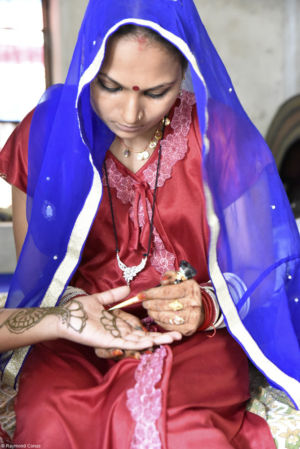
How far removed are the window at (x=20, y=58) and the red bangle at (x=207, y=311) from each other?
121 inches

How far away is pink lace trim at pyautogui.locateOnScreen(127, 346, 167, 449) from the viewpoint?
103cm

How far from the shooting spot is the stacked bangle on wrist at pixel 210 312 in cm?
131

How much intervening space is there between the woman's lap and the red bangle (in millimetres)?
35

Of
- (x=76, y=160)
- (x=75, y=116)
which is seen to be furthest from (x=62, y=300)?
(x=75, y=116)

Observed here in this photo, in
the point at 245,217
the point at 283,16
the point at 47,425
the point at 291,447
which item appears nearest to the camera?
the point at 47,425

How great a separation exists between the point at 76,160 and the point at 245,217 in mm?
419

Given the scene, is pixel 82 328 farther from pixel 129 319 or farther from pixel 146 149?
pixel 146 149

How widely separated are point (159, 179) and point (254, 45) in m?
2.82

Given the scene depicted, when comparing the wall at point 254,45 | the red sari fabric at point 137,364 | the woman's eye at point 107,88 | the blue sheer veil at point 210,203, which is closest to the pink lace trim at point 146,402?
the red sari fabric at point 137,364

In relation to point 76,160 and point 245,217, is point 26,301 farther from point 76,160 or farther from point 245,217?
point 245,217

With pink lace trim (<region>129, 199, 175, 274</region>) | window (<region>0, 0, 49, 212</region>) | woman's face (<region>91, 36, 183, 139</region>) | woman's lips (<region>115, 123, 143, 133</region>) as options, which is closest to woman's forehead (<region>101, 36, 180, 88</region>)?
woman's face (<region>91, 36, 183, 139</region>)

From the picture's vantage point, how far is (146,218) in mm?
1455

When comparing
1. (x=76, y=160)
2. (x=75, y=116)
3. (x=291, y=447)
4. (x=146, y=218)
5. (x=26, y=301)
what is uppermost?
(x=75, y=116)

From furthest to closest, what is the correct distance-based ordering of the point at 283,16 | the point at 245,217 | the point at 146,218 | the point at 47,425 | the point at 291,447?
the point at 283,16
the point at 146,218
the point at 245,217
the point at 291,447
the point at 47,425
